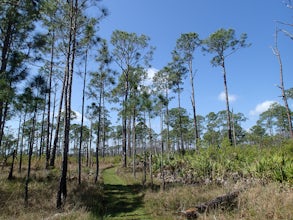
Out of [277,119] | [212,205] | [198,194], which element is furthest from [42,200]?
[277,119]

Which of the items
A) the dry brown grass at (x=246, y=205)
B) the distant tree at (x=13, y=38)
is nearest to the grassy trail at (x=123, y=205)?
the dry brown grass at (x=246, y=205)

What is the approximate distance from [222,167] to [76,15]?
39.5ft

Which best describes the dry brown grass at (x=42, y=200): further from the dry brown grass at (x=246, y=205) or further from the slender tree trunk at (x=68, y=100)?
the dry brown grass at (x=246, y=205)

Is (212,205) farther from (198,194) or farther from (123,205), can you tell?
(123,205)

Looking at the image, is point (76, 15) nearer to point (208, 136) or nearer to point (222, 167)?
point (222, 167)

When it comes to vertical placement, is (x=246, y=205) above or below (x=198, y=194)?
above

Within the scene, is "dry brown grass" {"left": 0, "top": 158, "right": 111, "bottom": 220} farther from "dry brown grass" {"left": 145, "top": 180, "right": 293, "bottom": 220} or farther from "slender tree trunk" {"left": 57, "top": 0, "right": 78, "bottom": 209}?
"dry brown grass" {"left": 145, "top": 180, "right": 293, "bottom": 220}

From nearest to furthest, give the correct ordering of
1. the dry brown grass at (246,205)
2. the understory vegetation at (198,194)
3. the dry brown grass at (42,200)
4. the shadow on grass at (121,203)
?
the dry brown grass at (246,205)
the understory vegetation at (198,194)
the dry brown grass at (42,200)
the shadow on grass at (121,203)

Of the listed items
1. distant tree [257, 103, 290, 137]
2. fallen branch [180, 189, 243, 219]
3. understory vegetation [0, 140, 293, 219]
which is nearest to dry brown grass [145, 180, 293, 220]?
understory vegetation [0, 140, 293, 219]

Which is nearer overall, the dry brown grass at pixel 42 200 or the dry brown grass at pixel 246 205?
the dry brown grass at pixel 246 205

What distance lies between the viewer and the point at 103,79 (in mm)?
19312

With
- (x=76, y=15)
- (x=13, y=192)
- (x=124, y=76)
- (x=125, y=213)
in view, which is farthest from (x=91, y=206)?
(x=124, y=76)

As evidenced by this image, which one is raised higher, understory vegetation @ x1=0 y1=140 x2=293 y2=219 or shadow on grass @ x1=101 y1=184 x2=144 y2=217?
understory vegetation @ x1=0 y1=140 x2=293 y2=219

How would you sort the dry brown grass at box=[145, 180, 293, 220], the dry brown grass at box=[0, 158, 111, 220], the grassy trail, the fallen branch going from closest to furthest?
1. the dry brown grass at box=[145, 180, 293, 220]
2. the fallen branch
3. the dry brown grass at box=[0, 158, 111, 220]
4. the grassy trail
